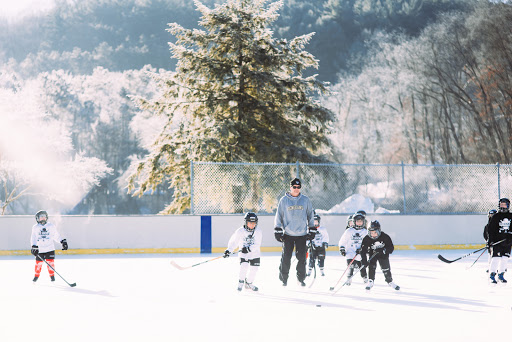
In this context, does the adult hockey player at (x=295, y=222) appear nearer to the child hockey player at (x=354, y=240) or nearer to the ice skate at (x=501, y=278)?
the child hockey player at (x=354, y=240)

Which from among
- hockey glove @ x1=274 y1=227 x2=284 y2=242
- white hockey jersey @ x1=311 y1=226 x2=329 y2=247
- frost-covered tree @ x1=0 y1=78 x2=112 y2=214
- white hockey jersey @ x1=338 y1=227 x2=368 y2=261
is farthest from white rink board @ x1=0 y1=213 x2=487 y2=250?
frost-covered tree @ x1=0 y1=78 x2=112 y2=214

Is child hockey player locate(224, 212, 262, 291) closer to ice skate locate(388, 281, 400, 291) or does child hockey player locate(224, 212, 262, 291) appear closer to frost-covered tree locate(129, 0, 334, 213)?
ice skate locate(388, 281, 400, 291)

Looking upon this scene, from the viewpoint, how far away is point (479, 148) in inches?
1543

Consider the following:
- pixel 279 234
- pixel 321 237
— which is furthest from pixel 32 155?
pixel 279 234

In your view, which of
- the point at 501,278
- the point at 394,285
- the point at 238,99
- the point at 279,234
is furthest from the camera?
the point at 238,99

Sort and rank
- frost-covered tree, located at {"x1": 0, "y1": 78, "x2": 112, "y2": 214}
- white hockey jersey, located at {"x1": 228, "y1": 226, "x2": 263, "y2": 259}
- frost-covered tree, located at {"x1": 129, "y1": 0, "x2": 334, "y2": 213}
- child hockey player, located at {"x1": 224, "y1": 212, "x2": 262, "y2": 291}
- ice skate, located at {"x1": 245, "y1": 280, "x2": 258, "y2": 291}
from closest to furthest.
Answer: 1. ice skate, located at {"x1": 245, "y1": 280, "x2": 258, "y2": 291}
2. child hockey player, located at {"x1": 224, "y1": 212, "x2": 262, "y2": 291}
3. white hockey jersey, located at {"x1": 228, "y1": 226, "x2": 263, "y2": 259}
4. frost-covered tree, located at {"x1": 129, "y1": 0, "x2": 334, "y2": 213}
5. frost-covered tree, located at {"x1": 0, "y1": 78, "x2": 112, "y2": 214}

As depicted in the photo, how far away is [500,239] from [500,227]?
0.19 metres

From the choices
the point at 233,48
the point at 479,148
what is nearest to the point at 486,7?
the point at 479,148

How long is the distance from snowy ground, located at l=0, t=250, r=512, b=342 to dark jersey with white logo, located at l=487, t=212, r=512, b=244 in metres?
0.72

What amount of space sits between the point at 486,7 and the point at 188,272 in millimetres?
34875

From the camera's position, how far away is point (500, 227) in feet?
29.0

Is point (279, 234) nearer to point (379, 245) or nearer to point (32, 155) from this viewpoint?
point (379, 245)

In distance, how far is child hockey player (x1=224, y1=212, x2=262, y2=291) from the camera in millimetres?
7957

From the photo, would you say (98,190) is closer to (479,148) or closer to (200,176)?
(479,148)
